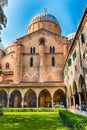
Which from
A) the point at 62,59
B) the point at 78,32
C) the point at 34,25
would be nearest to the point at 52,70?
the point at 62,59

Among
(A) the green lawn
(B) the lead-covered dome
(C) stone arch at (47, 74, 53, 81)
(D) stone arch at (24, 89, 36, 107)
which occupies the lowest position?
(A) the green lawn

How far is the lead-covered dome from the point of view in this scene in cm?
4384

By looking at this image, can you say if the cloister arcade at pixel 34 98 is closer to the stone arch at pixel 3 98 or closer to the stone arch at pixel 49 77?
the stone arch at pixel 3 98

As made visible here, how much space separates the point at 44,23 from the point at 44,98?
20.5 m

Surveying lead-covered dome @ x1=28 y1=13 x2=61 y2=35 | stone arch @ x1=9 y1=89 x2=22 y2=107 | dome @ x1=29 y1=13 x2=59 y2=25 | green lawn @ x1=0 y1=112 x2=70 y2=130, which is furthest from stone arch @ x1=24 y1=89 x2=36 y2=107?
dome @ x1=29 y1=13 x2=59 y2=25

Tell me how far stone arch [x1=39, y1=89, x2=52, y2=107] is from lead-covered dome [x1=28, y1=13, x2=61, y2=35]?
17832 mm

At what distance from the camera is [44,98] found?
32.7 meters

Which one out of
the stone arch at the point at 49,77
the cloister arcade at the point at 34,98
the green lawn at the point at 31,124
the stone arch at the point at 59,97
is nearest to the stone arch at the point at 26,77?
the cloister arcade at the point at 34,98

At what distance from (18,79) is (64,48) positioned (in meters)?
11.6

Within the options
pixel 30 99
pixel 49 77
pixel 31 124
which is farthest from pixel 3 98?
pixel 31 124

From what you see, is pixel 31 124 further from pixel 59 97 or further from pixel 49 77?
pixel 49 77

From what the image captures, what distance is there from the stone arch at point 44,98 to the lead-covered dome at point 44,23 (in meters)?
17.8

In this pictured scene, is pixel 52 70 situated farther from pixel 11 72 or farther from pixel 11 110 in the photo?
pixel 11 110

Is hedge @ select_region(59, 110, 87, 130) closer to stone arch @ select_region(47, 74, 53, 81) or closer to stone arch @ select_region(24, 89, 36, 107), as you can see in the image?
stone arch @ select_region(24, 89, 36, 107)
